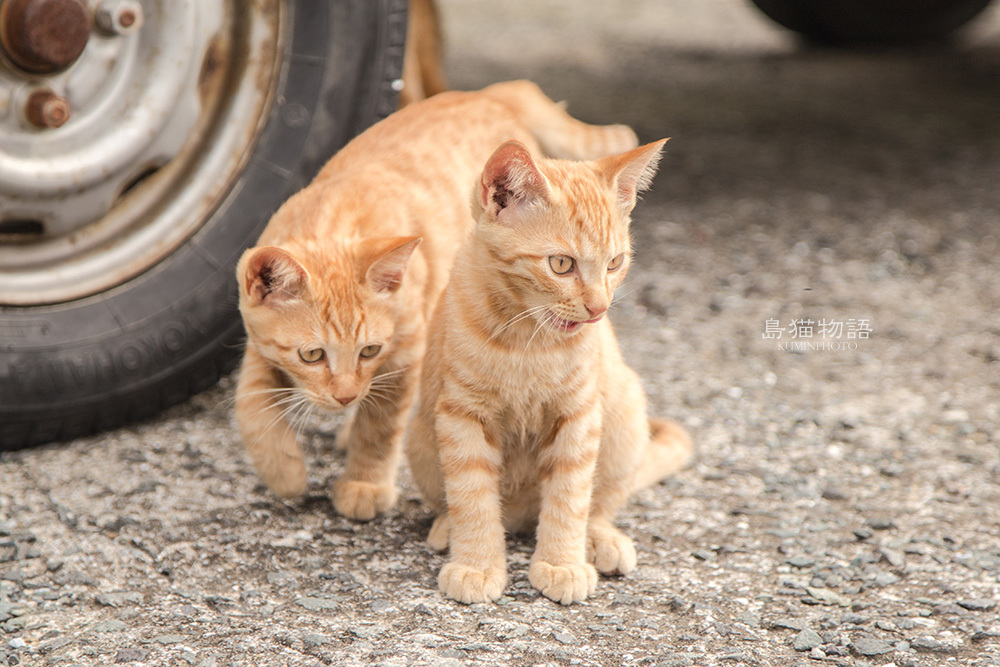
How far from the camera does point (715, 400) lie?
3445 mm

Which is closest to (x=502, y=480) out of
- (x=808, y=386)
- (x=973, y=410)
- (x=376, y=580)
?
(x=376, y=580)

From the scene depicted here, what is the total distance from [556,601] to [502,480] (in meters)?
0.33

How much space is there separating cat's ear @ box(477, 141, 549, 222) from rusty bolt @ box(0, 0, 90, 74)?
110cm

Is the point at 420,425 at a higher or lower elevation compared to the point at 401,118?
lower

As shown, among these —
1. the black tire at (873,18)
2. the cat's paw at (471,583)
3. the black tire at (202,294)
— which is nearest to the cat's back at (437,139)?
A: the black tire at (202,294)

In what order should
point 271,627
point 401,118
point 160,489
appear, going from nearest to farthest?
point 271,627
point 160,489
point 401,118

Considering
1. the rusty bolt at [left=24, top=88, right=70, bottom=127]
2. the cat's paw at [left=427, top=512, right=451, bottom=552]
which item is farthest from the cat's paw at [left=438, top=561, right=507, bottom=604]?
the rusty bolt at [left=24, top=88, right=70, bottom=127]

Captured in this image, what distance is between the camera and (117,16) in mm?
2619

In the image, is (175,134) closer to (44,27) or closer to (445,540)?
(44,27)

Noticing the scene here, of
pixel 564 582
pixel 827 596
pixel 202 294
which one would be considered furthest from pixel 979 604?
pixel 202 294

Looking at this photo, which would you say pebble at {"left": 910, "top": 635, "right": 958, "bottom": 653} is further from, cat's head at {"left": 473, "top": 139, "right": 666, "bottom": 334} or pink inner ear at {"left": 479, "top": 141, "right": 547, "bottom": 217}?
pink inner ear at {"left": 479, "top": 141, "right": 547, "bottom": 217}

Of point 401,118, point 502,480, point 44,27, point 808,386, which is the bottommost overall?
point 808,386

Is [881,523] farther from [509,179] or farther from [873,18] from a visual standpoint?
[873,18]

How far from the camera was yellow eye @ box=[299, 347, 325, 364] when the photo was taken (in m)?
2.45
